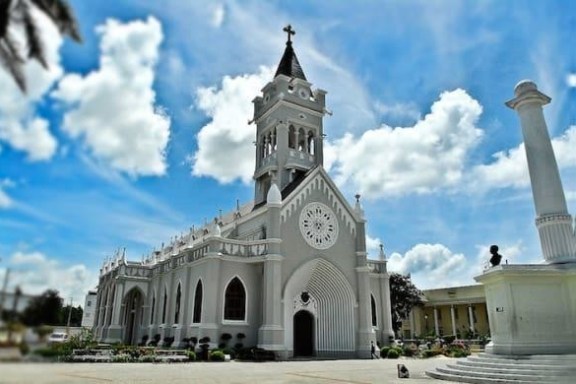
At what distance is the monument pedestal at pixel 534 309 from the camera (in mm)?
14281

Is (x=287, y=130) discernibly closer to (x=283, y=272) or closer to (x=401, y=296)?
(x=283, y=272)

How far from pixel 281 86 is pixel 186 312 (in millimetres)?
20489

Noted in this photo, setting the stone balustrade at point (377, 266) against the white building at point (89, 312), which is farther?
the white building at point (89, 312)

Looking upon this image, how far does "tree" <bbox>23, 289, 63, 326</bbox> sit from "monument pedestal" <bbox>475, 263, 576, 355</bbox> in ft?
46.2

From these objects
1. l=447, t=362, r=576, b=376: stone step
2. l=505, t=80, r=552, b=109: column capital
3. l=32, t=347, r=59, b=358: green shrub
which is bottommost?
l=447, t=362, r=576, b=376: stone step

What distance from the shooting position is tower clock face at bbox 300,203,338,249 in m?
32.0

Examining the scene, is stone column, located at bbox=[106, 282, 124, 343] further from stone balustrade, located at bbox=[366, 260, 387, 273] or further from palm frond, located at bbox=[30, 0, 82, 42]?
palm frond, located at bbox=[30, 0, 82, 42]

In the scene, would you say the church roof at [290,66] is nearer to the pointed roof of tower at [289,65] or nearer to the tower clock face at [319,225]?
the pointed roof of tower at [289,65]

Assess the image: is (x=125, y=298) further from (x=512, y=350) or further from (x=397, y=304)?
(x=512, y=350)

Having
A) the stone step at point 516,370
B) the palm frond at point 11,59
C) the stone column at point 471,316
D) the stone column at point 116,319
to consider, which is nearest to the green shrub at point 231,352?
the stone step at point 516,370

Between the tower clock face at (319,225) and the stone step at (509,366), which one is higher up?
the tower clock face at (319,225)

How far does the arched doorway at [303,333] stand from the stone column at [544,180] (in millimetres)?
18123

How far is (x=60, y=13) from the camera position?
662cm

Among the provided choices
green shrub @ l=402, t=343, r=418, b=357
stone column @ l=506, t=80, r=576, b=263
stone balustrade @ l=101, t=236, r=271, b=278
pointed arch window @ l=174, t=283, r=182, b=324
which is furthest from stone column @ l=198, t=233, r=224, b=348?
stone column @ l=506, t=80, r=576, b=263
